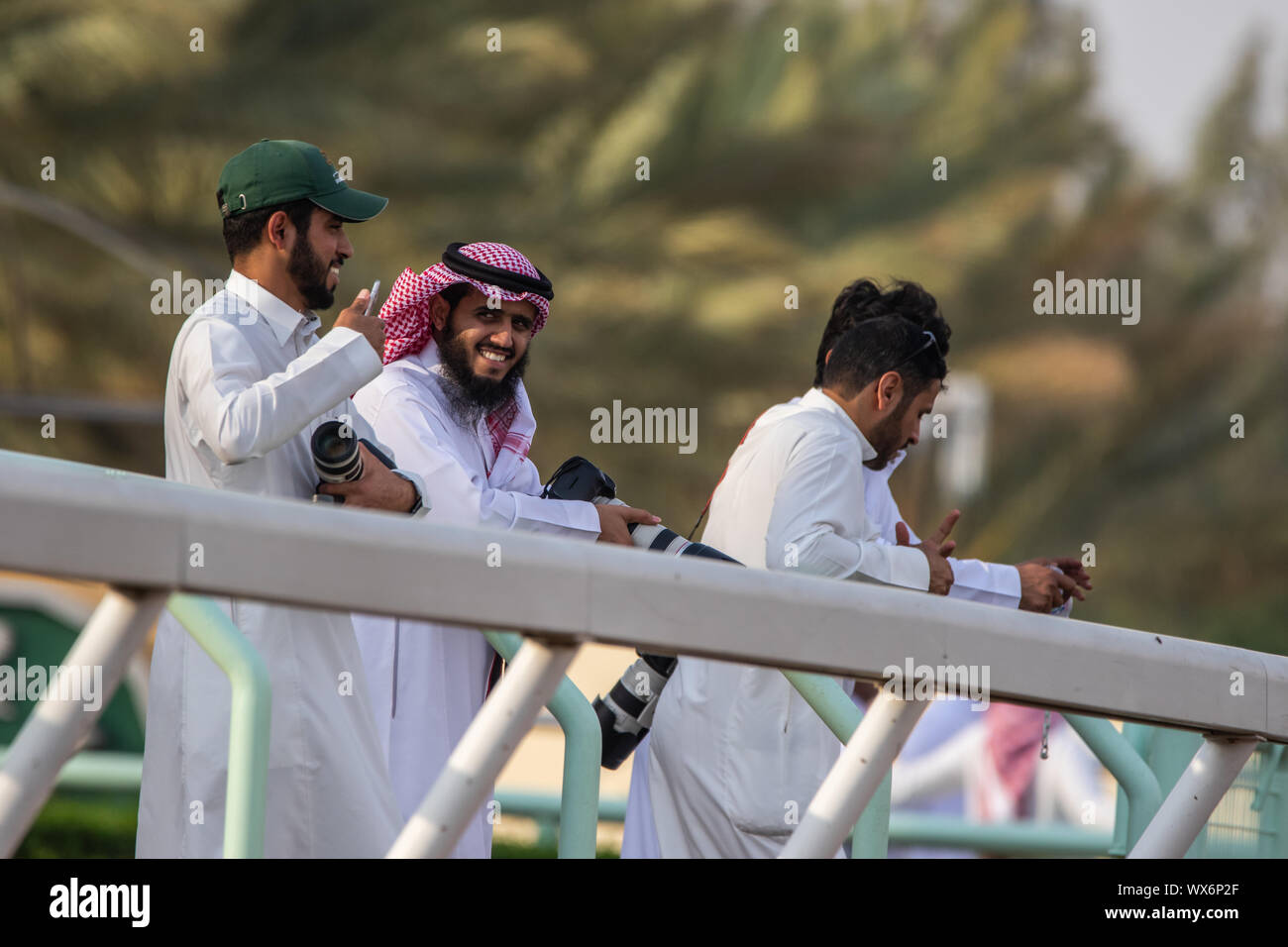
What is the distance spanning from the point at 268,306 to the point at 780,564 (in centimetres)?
116

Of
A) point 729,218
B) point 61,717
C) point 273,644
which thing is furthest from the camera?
point 729,218

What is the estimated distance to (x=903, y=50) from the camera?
19.6 meters

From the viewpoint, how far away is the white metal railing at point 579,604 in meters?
1.27

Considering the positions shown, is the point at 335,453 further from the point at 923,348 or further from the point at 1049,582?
the point at 1049,582

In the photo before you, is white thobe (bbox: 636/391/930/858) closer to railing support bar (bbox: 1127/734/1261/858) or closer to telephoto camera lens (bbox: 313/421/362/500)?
telephoto camera lens (bbox: 313/421/362/500)

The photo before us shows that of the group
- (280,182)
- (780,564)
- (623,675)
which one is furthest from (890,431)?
(280,182)

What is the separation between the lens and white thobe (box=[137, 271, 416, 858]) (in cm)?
258

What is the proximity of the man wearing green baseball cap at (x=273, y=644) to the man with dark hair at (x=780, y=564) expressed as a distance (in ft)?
3.21

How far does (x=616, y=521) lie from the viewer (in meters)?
3.43

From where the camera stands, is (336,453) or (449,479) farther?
(449,479)

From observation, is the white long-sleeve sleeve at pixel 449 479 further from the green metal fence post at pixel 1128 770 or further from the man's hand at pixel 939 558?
the green metal fence post at pixel 1128 770

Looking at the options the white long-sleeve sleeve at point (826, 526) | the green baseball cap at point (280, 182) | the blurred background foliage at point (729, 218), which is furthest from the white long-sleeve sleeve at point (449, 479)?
the blurred background foliage at point (729, 218)
